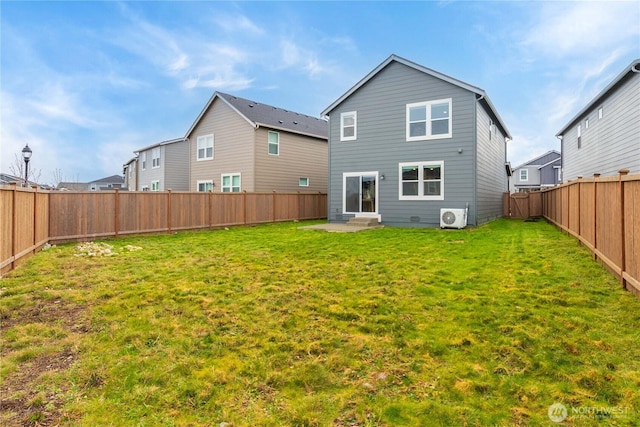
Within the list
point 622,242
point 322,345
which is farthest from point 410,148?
point 322,345

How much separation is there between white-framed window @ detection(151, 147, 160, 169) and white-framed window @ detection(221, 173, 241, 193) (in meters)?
10.3

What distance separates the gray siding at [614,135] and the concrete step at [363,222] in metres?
8.50

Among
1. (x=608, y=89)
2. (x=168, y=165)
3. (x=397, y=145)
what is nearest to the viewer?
(x=608, y=89)

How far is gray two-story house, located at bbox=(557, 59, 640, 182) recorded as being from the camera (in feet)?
36.4

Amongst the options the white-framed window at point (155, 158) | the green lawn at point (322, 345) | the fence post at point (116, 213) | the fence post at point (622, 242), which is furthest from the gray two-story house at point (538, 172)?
the fence post at point (116, 213)

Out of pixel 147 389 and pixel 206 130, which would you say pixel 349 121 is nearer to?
pixel 206 130

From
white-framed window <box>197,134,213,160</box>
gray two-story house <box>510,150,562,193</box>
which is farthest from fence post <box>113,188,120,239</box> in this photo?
gray two-story house <box>510,150,562,193</box>

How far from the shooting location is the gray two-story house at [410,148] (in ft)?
43.9

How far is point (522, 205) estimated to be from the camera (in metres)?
19.8

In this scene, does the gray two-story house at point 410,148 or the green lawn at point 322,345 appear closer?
the green lawn at point 322,345

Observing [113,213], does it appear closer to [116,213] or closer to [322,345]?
[116,213]

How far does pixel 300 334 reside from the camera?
3773 mm

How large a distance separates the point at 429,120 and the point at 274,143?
29.2ft

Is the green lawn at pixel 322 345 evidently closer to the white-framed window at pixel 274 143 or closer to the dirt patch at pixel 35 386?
the dirt patch at pixel 35 386
